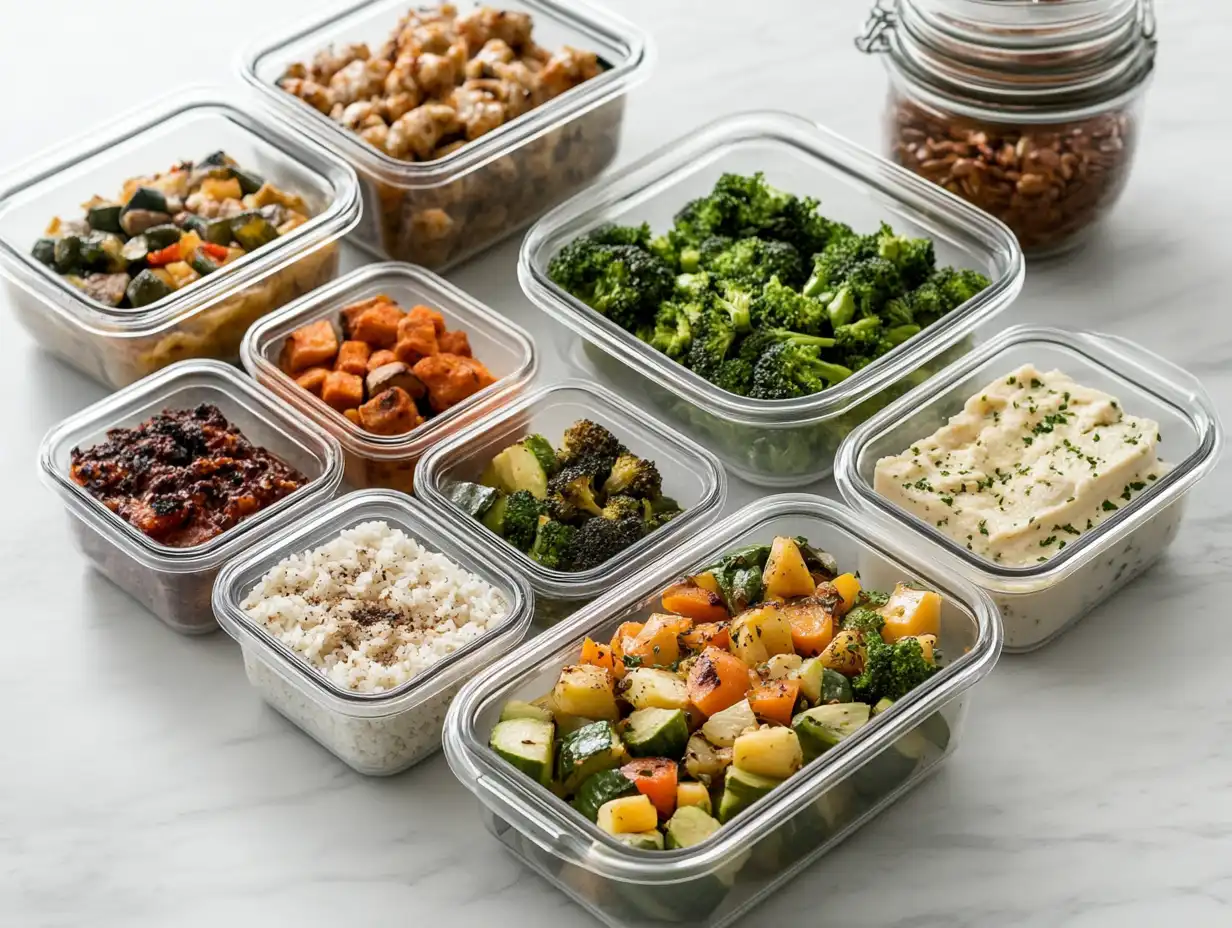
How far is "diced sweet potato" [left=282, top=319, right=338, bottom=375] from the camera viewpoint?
423 cm

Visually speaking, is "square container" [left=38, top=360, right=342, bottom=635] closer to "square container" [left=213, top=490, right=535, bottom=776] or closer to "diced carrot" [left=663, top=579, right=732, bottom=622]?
"square container" [left=213, top=490, right=535, bottom=776]

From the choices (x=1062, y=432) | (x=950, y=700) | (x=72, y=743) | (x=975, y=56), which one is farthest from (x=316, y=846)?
(x=975, y=56)

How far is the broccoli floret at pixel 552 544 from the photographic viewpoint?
3754mm

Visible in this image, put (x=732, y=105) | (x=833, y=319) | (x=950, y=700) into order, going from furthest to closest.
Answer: (x=732, y=105) → (x=833, y=319) → (x=950, y=700)

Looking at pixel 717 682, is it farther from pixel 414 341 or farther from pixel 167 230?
pixel 167 230

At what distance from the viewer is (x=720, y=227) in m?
4.58

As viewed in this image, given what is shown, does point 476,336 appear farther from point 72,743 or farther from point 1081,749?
point 1081,749

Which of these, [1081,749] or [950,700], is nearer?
[950,700]

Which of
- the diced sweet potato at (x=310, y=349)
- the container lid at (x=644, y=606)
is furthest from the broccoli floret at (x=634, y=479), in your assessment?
the diced sweet potato at (x=310, y=349)

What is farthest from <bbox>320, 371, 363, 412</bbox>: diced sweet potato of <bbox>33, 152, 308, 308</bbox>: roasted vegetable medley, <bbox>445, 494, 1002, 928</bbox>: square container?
<bbox>445, 494, 1002, 928</bbox>: square container

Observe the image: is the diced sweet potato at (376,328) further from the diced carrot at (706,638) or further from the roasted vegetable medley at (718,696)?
the diced carrot at (706,638)

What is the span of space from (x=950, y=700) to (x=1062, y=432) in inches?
33.8

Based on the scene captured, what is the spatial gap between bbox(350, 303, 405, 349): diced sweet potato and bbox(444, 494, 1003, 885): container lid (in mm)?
994

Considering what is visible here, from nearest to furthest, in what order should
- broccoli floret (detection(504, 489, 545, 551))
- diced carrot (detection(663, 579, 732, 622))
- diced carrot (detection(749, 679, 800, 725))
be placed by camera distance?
diced carrot (detection(749, 679, 800, 725)), diced carrot (detection(663, 579, 732, 622)), broccoli floret (detection(504, 489, 545, 551))
